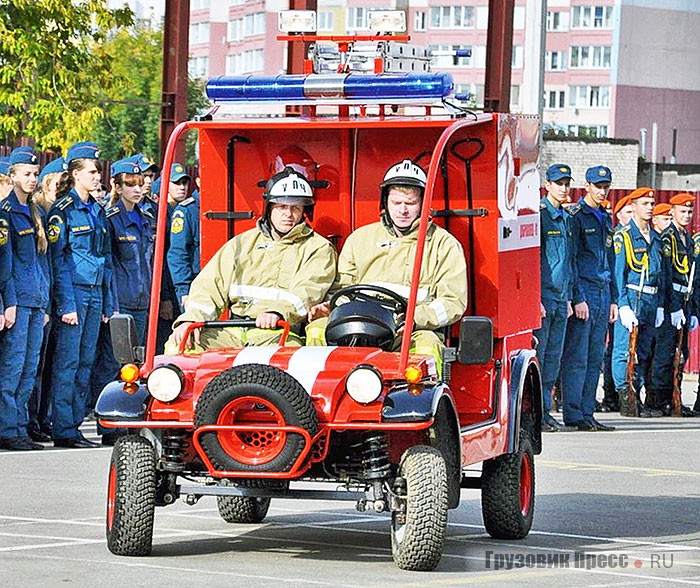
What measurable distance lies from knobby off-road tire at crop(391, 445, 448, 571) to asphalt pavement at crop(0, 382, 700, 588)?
0.30 feet

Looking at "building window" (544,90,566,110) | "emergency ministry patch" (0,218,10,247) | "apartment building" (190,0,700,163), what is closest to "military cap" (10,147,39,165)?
"emergency ministry patch" (0,218,10,247)

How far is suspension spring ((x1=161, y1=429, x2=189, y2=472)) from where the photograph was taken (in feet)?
31.0

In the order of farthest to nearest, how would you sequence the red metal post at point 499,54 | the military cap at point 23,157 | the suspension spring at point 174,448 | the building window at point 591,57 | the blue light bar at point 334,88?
the building window at point 591,57 < the red metal post at point 499,54 < the military cap at point 23,157 < the blue light bar at point 334,88 < the suspension spring at point 174,448

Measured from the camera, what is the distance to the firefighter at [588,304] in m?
18.6

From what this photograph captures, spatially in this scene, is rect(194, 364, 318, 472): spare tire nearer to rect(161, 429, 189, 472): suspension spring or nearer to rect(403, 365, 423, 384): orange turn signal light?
rect(161, 429, 189, 472): suspension spring

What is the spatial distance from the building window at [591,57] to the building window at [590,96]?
1297 millimetres

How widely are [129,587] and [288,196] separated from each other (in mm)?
2884

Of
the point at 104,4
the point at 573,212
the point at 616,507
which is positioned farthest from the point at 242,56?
the point at 616,507

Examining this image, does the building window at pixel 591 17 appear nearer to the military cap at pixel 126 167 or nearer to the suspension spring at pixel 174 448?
the military cap at pixel 126 167

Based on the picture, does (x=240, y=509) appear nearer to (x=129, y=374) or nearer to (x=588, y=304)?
(x=129, y=374)

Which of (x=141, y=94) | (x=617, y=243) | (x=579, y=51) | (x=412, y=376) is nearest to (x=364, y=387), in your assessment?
(x=412, y=376)

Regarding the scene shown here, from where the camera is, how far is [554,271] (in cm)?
1808

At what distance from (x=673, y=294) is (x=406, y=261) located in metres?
11.0

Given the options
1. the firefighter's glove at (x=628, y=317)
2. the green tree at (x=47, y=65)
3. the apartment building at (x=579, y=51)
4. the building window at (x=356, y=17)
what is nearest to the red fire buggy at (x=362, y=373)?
the firefighter's glove at (x=628, y=317)
